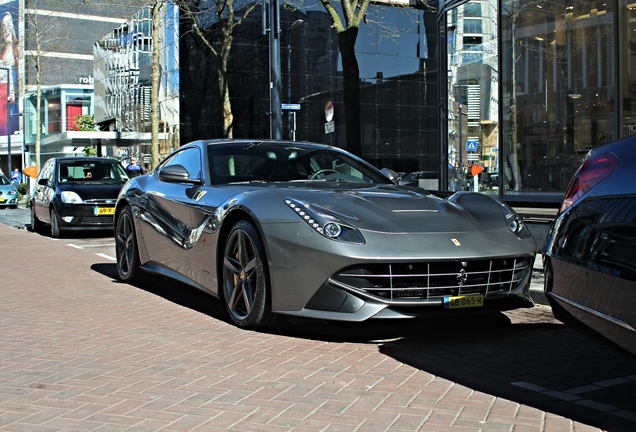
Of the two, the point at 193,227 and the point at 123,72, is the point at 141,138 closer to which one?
the point at 123,72

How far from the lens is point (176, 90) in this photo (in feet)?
117

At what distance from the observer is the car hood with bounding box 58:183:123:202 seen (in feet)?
50.0

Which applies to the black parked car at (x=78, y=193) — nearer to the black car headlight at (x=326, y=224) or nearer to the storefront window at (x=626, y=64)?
the storefront window at (x=626, y=64)

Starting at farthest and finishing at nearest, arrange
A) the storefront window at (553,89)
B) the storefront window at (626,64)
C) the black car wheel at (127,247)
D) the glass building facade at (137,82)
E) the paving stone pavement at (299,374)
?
the glass building facade at (137,82)
the storefront window at (553,89)
the storefront window at (626,64)
the black car wheel at (127,247)
the paving stone pavement at (299,374)

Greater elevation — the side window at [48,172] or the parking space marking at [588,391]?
the side window at [48,172]

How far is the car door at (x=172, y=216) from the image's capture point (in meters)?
6.64

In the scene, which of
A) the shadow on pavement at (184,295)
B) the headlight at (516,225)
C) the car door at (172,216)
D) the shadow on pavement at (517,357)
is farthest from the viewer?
the shadow on pavement at (184,295)

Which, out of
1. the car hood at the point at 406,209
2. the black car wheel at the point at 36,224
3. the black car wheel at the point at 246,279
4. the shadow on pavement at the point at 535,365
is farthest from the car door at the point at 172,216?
the black car wheel at the point at 36,224

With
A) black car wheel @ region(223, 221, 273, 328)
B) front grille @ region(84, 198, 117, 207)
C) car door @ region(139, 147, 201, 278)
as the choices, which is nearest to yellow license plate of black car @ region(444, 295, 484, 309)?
black car wheel @ region(223, 221, 273, 328)

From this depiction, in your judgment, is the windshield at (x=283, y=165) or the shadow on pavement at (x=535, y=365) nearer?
the shadow on pavement at (x=535, y=365)

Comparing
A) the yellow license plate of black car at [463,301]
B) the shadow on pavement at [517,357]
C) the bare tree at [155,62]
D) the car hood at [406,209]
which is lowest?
the shadow on pavement at [517,357]

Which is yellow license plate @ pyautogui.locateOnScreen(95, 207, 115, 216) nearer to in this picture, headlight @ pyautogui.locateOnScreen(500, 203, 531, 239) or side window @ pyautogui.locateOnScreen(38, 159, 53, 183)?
side window @ pyautogui.locateOnScreen(38, 159, 53, 183)

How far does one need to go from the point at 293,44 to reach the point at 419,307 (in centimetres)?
3417

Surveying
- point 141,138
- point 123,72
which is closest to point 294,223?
point 141,138
